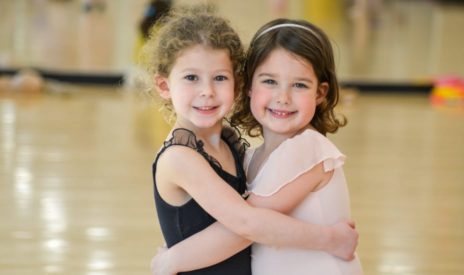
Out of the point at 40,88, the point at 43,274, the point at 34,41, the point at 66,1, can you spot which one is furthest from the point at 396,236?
the point at 66,1

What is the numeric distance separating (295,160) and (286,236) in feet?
0.58

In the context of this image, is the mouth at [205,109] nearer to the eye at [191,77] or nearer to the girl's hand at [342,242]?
the eye at [191,77]

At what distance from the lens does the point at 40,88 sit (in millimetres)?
8898

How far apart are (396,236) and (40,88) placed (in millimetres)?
5655

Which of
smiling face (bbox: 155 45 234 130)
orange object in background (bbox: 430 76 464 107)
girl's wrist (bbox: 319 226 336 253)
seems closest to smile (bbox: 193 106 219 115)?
smiling face (bbox: 155 45 234 130)

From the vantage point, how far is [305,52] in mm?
1900

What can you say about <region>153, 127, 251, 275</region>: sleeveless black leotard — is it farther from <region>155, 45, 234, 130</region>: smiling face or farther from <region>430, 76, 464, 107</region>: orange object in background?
<region>430, 76, 464, 107</region>: orange object in background

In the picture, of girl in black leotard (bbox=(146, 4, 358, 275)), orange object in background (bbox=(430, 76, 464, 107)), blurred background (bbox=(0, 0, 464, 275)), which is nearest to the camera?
girl in black leotard (bbox=(146, 4, 358, 275))

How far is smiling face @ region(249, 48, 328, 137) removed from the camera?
1907 millimetres

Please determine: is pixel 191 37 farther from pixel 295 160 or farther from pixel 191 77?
pixel 295 160

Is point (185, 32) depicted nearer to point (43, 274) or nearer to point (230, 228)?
point (230, 228)

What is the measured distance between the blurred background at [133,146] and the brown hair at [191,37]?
0.49 ft

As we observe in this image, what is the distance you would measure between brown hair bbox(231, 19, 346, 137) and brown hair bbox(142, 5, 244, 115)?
0.03 meters

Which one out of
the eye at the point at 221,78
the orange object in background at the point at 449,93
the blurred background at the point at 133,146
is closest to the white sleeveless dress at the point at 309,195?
the eye at the point at 221,78
